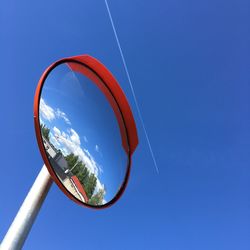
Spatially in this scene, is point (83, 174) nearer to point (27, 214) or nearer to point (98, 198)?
point (98, 198)

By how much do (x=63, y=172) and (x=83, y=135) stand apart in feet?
3.42

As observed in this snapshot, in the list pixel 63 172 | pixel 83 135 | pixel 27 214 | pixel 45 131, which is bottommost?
pixel 27 214

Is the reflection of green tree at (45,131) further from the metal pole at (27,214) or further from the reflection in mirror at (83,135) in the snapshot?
the metal pole at (27,214)

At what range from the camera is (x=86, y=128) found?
4.99 metres

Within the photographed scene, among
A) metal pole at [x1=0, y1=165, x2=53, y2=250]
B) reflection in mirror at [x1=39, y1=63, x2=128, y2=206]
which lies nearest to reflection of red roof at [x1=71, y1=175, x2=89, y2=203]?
reflection in mirror at [x1=39, y1=63, x2=128, y2=206]

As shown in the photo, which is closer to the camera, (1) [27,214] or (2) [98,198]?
(1) [27,214]

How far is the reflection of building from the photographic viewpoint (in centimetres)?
389

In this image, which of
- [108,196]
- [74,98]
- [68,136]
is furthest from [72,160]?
[74,98]

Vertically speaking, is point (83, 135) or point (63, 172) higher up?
point (83, 135)

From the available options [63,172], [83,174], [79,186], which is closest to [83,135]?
[83,174]

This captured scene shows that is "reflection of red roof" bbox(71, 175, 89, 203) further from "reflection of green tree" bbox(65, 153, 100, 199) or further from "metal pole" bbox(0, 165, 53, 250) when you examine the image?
"metal pole" bbox(0, 165, 53, 250)

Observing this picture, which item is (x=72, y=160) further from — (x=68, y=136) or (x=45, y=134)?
(x=45, y=134)

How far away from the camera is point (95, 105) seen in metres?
5.14

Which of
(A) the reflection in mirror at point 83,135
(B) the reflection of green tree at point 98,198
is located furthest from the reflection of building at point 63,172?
(B) the reflection of green tree at point 98,198
